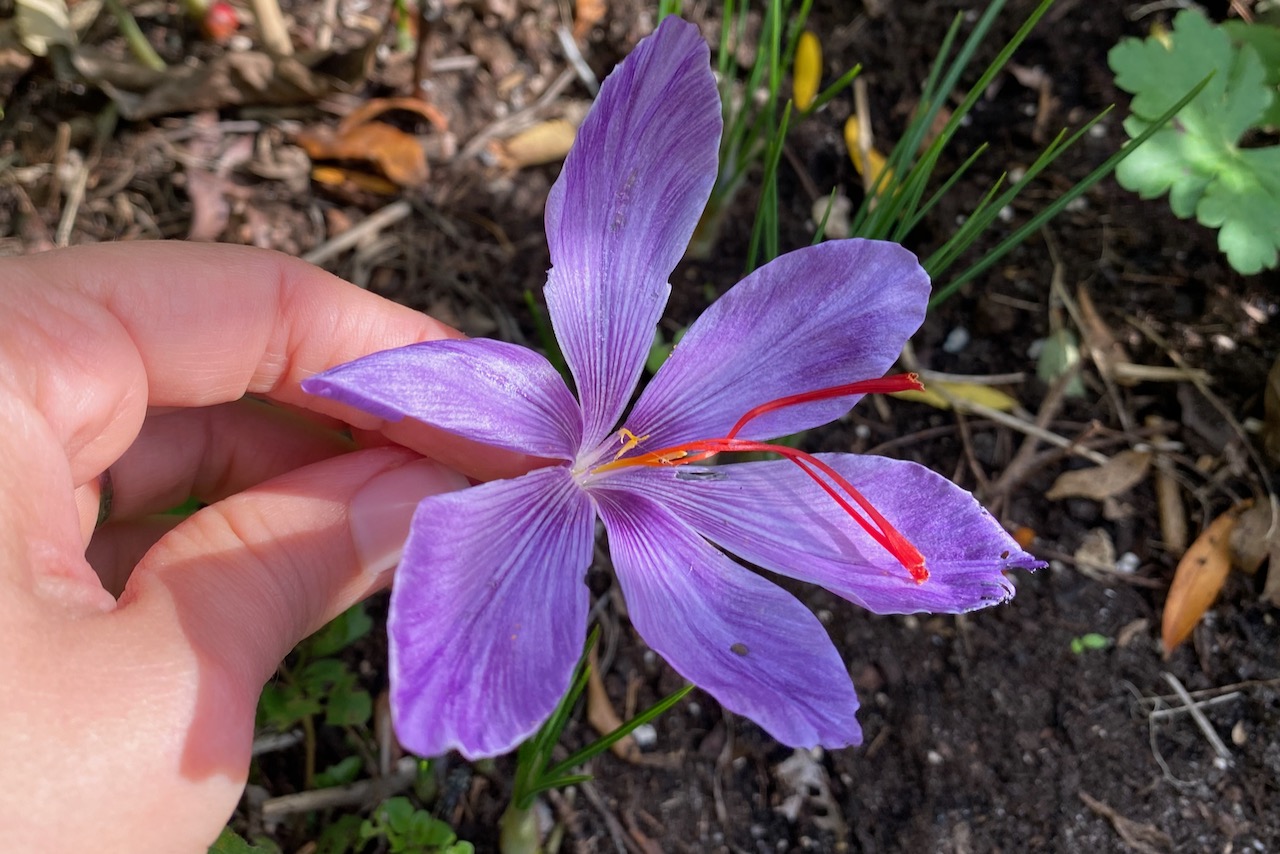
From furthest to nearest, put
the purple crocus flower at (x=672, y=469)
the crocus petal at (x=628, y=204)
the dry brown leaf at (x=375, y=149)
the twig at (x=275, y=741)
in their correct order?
the dry brown leaf at (x=375, y=149) → the twig at (x=275, y=741) → the crocus petal at (x=628, y=204) → the purple crocus flower at (x=672, y=469)

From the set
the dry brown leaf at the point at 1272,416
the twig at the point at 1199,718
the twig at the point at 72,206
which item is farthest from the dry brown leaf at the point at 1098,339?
Answer: the twig at the point at 72,206

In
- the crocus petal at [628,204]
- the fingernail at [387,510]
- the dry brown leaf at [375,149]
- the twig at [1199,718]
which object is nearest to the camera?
the crocus petal at [628,204]

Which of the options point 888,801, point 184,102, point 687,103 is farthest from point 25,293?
point 888,801

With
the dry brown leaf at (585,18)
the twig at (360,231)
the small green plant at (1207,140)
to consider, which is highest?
the small green plant at (1207,140)

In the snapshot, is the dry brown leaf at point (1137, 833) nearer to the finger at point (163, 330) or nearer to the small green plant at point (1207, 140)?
the small green plant at point (1207, 140)

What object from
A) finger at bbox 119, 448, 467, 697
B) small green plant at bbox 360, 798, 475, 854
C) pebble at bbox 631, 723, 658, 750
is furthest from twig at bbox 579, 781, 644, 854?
finger at bbox 119, 448, 467, 697

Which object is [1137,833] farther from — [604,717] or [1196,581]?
[604,717]
